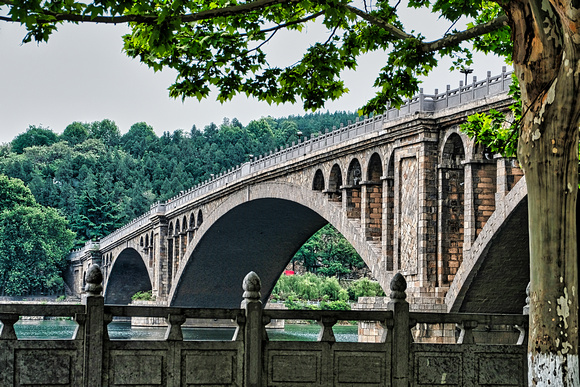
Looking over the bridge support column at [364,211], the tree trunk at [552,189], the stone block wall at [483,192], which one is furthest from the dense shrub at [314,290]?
the tree trunk at [552,189]

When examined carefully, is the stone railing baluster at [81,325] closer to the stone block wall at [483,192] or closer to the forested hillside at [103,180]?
the stone block wall at [483,192]

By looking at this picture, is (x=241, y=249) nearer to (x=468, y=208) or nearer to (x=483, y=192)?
(x=468, y=208)

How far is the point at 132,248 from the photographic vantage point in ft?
264

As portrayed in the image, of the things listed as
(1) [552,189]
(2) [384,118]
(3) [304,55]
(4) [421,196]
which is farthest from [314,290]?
(1) [552,189]

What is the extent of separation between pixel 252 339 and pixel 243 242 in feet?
150

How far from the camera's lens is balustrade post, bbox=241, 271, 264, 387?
43.2ft

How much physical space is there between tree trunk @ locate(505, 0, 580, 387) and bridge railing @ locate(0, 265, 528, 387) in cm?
356

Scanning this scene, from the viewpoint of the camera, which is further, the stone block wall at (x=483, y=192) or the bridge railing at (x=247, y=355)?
the stone block wall at (x=483, y=192)

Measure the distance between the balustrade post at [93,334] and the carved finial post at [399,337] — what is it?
4.46m

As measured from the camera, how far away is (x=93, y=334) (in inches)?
499

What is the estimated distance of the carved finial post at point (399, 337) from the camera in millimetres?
13625

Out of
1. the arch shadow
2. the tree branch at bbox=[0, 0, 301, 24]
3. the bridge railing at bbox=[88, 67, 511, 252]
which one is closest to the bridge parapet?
the bridge railing at bbox=[88, 67, 511, 252]

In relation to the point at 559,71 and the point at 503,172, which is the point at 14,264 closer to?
the point at 503,172

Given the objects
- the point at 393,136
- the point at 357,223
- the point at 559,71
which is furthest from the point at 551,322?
the point at 357,223
